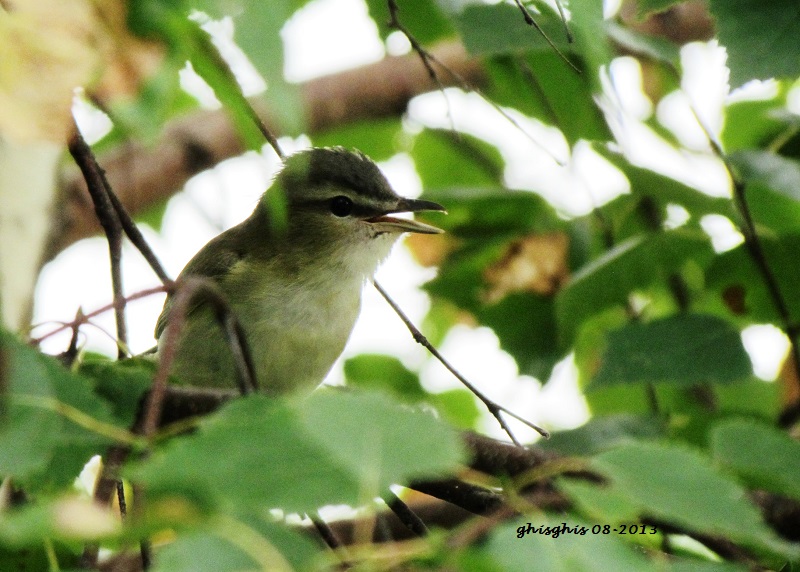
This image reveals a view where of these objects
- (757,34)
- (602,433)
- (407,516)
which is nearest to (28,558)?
(407,516)

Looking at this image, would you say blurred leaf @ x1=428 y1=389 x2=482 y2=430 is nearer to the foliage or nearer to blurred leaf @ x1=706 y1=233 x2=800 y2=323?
the foliage

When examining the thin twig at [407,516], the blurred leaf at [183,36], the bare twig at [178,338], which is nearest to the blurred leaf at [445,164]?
the thin twig at [407,516]

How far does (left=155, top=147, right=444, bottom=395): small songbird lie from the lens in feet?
12.7

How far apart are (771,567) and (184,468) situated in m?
1.60

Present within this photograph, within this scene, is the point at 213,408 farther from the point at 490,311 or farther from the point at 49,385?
the point at 490,311

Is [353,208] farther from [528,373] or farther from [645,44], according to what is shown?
[645,44]

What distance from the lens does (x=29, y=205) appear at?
4.12 m

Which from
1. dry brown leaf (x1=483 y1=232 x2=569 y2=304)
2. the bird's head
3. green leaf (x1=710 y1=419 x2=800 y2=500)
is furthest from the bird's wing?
green leaf (x1=710 y1=419 x2=800 y2=500)

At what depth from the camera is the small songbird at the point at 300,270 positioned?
3.88 metres

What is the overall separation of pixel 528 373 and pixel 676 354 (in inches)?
33.5

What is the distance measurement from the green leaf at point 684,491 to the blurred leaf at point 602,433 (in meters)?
1.82

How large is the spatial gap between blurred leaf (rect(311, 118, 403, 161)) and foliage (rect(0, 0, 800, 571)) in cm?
88

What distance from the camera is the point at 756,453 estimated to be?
1657mm

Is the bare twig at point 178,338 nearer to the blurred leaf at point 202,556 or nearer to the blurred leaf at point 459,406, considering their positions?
the blurred leaf at point 202,556
